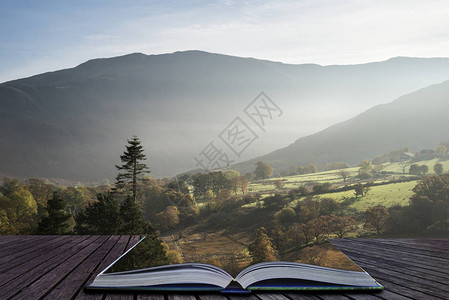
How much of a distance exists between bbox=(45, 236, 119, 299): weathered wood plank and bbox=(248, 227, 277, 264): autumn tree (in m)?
47.2

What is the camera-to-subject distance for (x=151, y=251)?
1049 inches

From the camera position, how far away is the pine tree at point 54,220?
31891 millimetres

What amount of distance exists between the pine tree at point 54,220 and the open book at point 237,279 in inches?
1362

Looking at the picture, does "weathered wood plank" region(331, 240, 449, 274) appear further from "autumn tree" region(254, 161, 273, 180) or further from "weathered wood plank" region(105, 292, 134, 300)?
"autumn tree" region(254, 161, 273, 180)

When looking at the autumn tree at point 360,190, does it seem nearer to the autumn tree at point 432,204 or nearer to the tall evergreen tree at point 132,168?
the autumn tree at point 432,204

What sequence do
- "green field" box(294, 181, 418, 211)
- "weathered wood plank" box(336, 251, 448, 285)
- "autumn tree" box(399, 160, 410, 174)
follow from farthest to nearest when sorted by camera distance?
"autumn tree" box(399, 160, 410, 174)
"green field" box(294, 181, 418, 211)
"weathered wood plank" box(336, 251, 448, 285)

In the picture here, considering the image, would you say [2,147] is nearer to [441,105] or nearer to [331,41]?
[331,41]

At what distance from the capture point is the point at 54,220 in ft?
107

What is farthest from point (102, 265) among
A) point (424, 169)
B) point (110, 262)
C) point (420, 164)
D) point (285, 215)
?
point (420, 164)

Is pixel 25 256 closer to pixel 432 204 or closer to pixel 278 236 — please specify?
pixel 278 236

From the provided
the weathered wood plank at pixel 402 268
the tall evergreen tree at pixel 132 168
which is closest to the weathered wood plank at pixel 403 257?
the weathered wood plank at pixel 402 268

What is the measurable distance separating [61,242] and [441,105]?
7515 inches

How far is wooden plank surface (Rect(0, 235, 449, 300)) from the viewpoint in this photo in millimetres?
2014

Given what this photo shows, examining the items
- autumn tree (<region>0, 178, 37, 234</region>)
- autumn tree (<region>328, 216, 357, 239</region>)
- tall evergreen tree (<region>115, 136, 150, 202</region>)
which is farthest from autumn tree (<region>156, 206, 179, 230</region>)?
autumn tree (<region>328, 216, 357, 239</region>)
